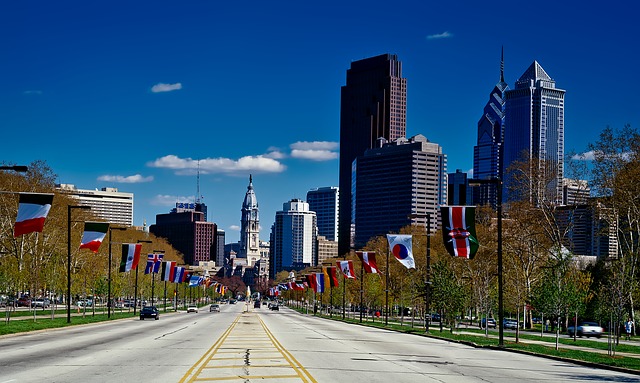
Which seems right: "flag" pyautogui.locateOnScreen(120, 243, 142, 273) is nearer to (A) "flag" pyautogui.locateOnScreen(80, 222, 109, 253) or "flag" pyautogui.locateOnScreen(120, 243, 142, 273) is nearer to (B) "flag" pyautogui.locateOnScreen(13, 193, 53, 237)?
(A) "flag" pyautogui.locateOnScreen(80, 222, 109, 253)

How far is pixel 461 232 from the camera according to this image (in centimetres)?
4462

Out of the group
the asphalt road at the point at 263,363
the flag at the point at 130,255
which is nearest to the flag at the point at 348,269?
the flag at the point at 130,255

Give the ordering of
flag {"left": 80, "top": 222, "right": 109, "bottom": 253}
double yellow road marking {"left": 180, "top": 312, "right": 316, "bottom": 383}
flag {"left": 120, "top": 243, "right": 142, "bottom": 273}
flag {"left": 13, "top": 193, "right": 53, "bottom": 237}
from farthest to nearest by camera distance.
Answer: flag {"left": 120, "top": 243, "right": 142, "bottom": 273} → flag {"left": 80, "top": 222, "right": 109, "bottom": 253} → flag {"left": 13, "top": 193, "right": 53, "bottom": 237} → double yellow road marking {"left": 180, "top": 312, "right": 316, "bottom": 383}

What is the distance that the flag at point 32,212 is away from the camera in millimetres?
39312

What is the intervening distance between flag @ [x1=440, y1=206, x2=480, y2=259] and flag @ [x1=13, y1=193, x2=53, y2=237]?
68.9 ft

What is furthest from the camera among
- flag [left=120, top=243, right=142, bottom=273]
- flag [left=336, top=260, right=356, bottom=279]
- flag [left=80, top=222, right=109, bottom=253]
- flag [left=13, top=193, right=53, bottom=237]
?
flag [left=336, top=260, right=356, bottom=279]

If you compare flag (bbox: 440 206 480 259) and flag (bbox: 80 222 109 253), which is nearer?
flag (bbox: 440 206 480 259)

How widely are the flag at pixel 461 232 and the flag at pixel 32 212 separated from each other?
2101cm

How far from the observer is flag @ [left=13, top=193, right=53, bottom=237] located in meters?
39.3

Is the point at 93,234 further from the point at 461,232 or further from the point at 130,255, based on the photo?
the point at 461,232

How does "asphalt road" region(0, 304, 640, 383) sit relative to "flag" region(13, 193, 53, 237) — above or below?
below

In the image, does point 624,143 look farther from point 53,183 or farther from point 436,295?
point 53,183

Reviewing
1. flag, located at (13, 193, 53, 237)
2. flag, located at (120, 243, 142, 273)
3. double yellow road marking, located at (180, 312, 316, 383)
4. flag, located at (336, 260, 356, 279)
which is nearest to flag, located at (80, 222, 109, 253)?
flag, located at (120, 243, 142, 273)

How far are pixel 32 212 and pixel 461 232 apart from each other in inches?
884
